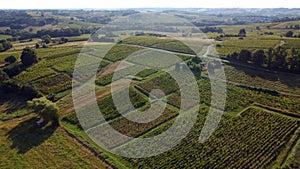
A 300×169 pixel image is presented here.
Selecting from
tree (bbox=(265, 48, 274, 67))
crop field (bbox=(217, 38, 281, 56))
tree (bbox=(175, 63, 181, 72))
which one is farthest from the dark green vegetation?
crop field (bbox=(217, 38, 281, 56))

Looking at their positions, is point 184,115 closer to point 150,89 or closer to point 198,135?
point 198,135

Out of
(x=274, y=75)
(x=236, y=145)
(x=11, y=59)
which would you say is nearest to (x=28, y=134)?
(x=236, y=145)

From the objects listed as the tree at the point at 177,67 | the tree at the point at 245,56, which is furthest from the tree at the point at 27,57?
the tree at the point at 245,56

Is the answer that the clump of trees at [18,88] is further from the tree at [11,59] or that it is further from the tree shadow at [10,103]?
the tree at [11,59]

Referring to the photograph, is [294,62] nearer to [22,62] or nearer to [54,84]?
[54,84]

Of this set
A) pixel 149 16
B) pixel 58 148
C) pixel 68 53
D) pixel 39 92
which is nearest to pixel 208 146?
pixel 58 148

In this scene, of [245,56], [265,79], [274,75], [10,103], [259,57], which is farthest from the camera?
[245,56]
